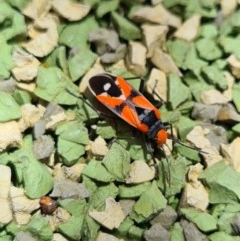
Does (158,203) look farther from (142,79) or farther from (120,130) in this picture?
(142,79)

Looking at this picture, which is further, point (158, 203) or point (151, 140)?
point (151, 140)

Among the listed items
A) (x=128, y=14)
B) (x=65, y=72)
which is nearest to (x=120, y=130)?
(x=65, y=72)

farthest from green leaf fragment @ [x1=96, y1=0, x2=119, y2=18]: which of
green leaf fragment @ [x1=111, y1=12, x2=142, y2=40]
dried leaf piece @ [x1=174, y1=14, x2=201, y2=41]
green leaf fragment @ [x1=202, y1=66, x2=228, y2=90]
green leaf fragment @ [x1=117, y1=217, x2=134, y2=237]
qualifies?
green leaf fragment @ [x1=117, y1=217, x2=134, y2=237]

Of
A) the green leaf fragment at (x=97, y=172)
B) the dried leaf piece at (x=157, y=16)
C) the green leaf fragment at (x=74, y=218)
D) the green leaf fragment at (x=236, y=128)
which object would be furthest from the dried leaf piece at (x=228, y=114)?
the green leaf fragment at (x=74, y=218)

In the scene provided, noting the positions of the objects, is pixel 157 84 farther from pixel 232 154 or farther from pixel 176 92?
pixel 232 154

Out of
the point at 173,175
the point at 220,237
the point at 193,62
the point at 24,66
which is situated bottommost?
the point at 220,237

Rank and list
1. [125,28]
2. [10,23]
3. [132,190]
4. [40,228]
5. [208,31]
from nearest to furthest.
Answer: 1. [40,228]
2. [132,190]
3. [10,23]
4. [125,28]
5. [208,31]

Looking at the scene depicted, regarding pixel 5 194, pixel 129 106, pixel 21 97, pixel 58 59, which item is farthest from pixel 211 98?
pixel 5 194

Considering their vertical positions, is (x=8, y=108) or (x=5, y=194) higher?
(x=8, y=108)
